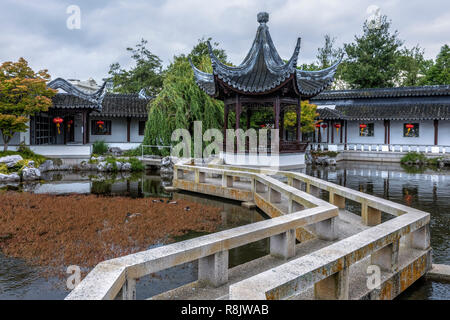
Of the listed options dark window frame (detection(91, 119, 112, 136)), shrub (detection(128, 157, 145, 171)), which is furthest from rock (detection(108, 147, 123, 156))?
shrub (detection(128, 157, 145, 171))

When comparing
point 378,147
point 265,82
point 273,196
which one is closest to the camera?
point 273,196

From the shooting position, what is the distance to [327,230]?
528cm

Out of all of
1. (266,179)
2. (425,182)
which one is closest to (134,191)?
(266,179)

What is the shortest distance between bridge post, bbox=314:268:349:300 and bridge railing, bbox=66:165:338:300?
0.92 metres

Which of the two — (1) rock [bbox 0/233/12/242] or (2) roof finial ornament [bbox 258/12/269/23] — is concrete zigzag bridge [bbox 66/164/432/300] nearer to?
(1) rock [bbox 0/233/12/242]

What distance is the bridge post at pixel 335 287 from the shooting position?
324 cm

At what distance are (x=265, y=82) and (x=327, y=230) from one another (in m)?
7.51

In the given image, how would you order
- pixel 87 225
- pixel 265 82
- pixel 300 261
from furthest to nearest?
1. pixel 265 82
2. pixel 87 225
3. pixel 300 261

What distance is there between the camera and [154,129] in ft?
59.4

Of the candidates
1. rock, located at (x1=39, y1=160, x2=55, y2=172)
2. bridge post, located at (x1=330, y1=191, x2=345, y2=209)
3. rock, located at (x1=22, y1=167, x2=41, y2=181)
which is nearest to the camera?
bridge post, located at (x1=330, y1=191, x2=345, y2=209)

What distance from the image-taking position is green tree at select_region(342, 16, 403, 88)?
113ft

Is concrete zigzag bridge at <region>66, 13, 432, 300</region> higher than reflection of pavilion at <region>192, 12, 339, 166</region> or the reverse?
the reverse

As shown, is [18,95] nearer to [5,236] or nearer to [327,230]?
[5,236]

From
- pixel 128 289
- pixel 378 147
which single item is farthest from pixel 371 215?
pixel 378 147
